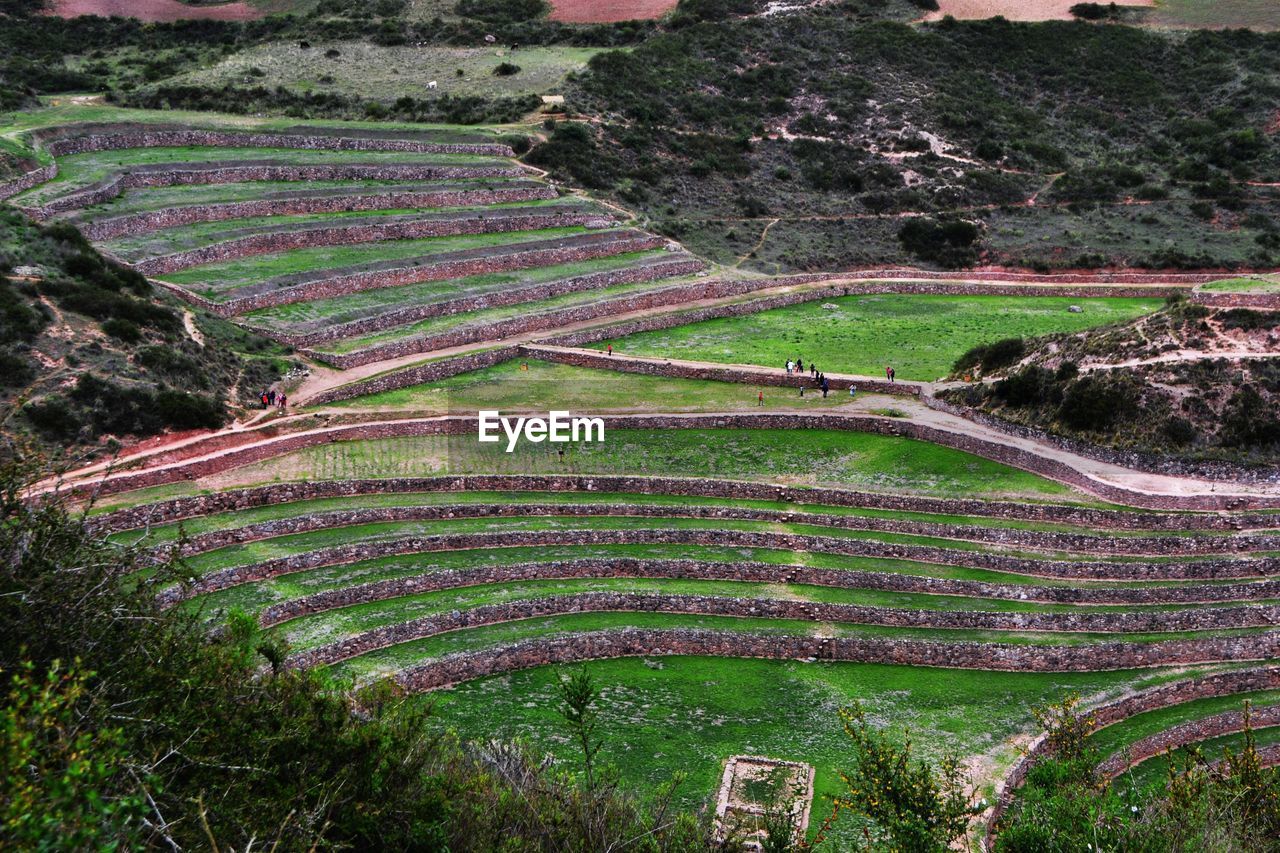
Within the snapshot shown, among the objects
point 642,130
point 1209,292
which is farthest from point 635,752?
point 642,130

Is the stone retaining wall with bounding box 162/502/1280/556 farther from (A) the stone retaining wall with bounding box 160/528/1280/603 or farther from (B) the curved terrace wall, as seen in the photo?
(B) the curved terrace wall

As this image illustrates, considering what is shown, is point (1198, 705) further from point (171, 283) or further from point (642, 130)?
point (642, 130)

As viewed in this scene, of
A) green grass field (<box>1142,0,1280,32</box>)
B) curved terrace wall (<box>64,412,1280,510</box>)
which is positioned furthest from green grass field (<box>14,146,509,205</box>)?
green grass field (<box>1142,0,1280,32</box>)

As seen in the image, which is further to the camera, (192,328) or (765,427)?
(192,328)

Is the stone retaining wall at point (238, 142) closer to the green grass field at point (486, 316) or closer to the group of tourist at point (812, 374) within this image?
the green grass field at point (486, 316)

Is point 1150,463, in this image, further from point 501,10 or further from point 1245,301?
point 501,10

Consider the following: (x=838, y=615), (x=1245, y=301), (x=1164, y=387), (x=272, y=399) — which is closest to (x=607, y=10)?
(x=272, y=399)
